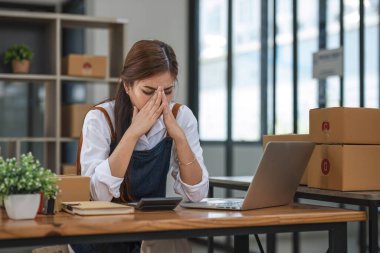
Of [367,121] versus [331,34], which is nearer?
[367,121]

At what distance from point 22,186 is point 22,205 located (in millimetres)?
49

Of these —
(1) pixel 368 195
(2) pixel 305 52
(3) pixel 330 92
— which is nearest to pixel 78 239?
(1) pixel 368 195

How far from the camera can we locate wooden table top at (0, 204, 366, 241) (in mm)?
1487

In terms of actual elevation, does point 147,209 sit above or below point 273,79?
below

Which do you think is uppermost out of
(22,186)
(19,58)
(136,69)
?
(19,58)

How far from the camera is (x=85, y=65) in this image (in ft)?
16.4

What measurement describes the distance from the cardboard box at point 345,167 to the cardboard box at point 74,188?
36.4 inches

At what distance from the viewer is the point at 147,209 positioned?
6.08 feet

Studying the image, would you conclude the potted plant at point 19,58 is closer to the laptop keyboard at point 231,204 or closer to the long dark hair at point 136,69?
the long dark hair at point 136,69

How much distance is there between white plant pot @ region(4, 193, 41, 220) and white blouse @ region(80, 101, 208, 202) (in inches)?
19.3

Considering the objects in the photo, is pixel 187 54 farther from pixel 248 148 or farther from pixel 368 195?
pixel 368 195

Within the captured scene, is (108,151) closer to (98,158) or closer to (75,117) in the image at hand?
(98,158)

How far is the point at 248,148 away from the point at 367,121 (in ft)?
9.84

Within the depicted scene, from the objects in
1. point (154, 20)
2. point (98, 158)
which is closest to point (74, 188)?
point (98, 158)
